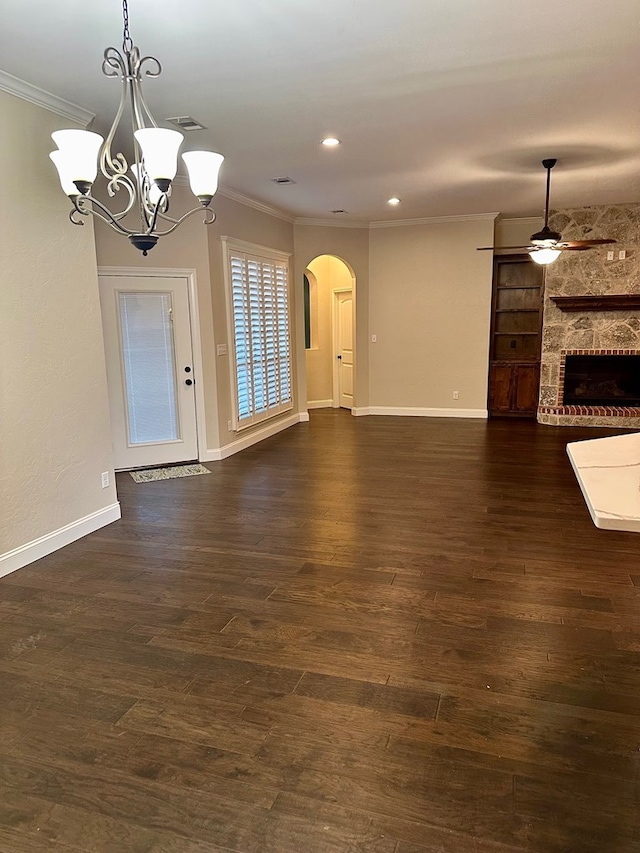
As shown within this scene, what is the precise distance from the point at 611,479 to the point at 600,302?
6.87 m

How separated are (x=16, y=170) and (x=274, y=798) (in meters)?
3.71

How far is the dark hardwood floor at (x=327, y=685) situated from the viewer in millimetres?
1802

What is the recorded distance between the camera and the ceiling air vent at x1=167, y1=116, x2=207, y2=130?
4061 mm

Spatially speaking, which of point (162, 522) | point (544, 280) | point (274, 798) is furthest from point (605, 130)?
Result: point (274, 798)

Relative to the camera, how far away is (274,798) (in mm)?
1878

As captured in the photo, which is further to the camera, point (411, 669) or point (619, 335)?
point (619, 335)

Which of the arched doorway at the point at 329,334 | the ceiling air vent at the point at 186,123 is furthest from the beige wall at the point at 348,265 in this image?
the ceiling air vent at the point at 186,123

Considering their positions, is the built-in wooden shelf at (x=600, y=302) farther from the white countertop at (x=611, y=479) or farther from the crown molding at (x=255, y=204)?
the white countertop at (x=611, y=479)

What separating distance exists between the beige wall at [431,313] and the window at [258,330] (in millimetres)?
1680

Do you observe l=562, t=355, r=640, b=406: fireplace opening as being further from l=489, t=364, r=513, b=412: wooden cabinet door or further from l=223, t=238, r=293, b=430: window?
l=223, t=238, r=293, b=430: window

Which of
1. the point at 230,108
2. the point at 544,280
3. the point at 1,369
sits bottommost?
the point at 1,369

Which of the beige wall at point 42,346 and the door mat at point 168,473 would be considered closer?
the beige wall at point 42,346

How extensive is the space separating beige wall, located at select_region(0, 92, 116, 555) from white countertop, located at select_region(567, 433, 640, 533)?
3.26 m

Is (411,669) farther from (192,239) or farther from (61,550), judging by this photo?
(192,239)
